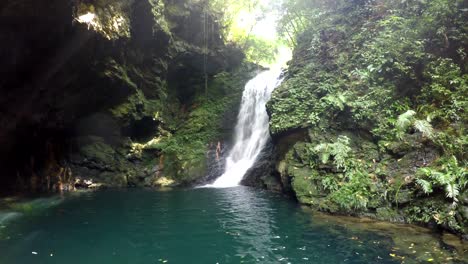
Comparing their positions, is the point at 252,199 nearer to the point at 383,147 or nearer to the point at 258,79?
the point at 383,147

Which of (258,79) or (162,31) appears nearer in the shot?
(162,31)

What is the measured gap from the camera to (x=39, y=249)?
712 centimetres

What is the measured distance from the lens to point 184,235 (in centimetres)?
824

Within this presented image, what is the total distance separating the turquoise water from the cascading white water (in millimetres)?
5834

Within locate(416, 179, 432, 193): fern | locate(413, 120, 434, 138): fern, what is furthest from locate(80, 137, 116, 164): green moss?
locate(416, 179, 432, 193): fern

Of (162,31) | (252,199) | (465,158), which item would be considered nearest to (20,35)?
(162,31)

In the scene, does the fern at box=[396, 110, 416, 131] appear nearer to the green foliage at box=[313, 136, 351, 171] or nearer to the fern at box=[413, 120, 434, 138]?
the fern at box=[413, 120, 434, 138]

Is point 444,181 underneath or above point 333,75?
underneath

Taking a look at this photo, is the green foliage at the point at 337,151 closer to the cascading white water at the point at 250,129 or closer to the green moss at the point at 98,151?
the cascading white water at the point at 250,129

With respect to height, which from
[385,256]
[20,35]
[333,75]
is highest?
[20,35]

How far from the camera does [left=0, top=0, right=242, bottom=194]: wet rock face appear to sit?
496 inches

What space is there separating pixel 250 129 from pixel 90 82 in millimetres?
9658

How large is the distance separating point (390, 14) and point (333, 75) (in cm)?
432

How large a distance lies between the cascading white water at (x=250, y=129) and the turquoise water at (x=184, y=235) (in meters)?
5.83
